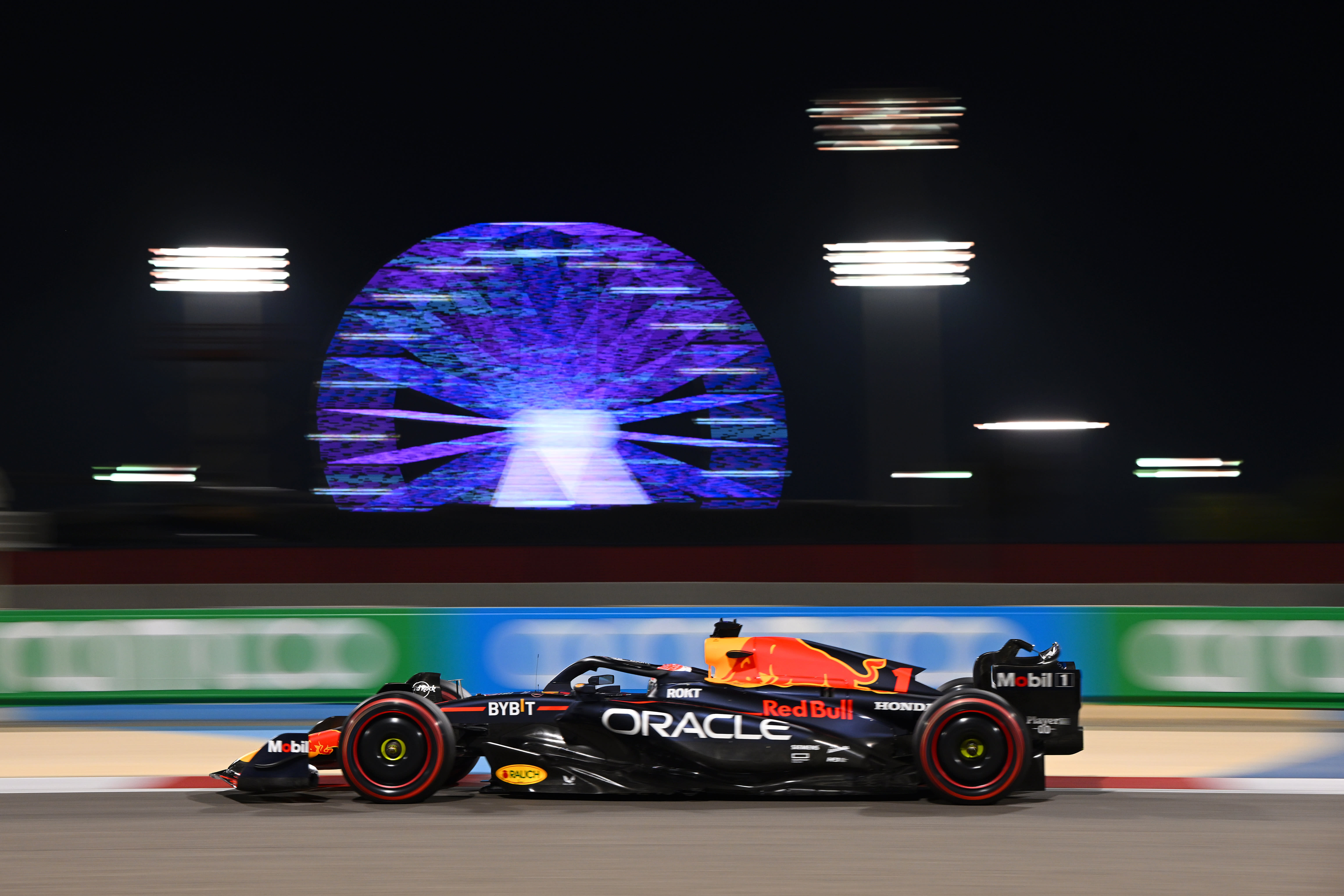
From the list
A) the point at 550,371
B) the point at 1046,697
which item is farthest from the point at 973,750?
the point at 550,371

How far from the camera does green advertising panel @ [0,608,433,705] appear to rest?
402 inches

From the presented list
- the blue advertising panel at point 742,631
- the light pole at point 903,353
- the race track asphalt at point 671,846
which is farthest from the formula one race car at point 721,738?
the light pole at point 903,353

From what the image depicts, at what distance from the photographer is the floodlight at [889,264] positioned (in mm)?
21531

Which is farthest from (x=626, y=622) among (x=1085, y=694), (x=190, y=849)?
(x=190, y=849)

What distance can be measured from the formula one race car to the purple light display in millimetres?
23072

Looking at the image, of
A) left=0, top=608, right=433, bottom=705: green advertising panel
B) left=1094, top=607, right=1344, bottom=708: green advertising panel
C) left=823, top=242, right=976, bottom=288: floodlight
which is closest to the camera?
left=1094, top=607, right=1344, bottom=708: green advertising panel

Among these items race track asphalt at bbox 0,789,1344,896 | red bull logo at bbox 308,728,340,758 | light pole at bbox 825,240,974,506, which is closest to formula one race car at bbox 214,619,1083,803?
red bull logo at bbox 308,728,340,758

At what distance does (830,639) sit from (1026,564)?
53.8ft

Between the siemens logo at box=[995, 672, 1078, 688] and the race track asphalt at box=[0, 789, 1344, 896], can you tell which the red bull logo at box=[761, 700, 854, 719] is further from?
the siemens logo at box=[995, 672, 1078, 688]

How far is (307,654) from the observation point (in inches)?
404

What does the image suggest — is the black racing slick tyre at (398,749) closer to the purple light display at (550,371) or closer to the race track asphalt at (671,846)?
the race track asphalt at (671,846)

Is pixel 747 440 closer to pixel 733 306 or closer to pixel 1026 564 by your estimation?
pixel 733 306

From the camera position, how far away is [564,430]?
3170cm

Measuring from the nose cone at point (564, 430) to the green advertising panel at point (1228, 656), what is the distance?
22.0 meters
